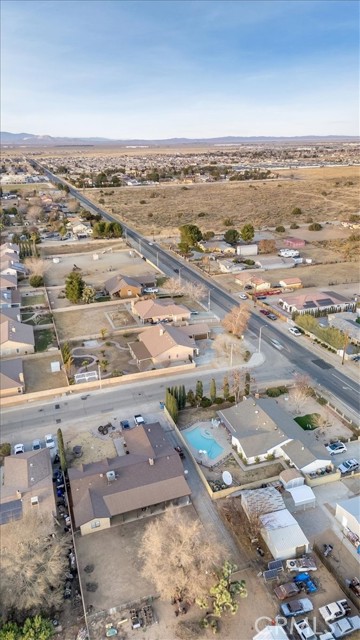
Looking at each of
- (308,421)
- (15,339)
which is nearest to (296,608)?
(308,421)

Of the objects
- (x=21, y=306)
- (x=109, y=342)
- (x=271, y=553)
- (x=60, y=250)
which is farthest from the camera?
(x=60, y=250)

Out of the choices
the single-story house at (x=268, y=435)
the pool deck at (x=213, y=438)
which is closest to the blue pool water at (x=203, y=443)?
the pool deck at (x=213, y=438)

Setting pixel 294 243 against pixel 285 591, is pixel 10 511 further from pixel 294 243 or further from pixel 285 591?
pixel 294 243

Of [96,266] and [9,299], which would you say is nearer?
[9,299]

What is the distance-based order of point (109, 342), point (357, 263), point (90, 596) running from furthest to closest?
point (357, 263) < point (109, 342) < point (90, 596)

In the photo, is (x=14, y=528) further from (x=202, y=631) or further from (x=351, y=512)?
(x=351, y=512)

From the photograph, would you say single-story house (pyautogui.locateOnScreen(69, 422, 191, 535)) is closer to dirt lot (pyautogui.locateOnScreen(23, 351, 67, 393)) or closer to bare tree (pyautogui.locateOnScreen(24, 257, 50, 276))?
dirt lot (pyautogui.locateOnScreen(23, 351, 67, 393))

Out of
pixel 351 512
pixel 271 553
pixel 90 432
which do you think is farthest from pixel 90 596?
pixel 351 512
